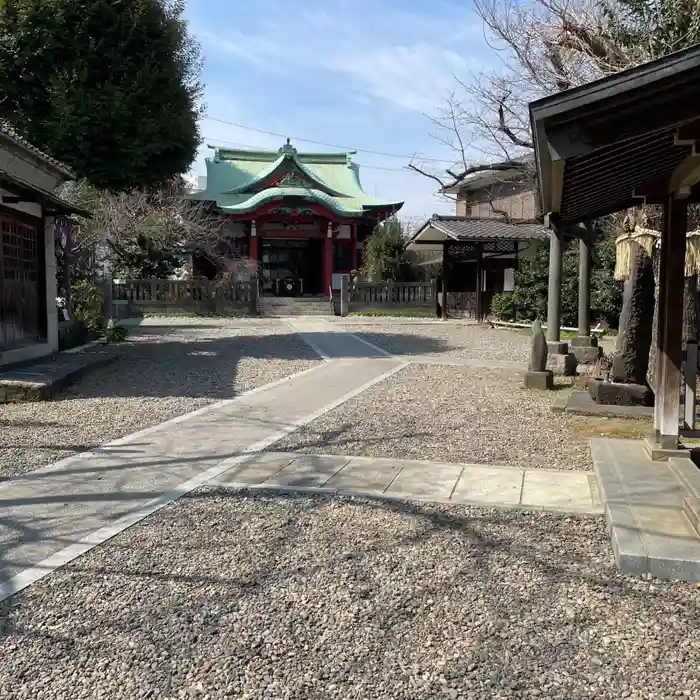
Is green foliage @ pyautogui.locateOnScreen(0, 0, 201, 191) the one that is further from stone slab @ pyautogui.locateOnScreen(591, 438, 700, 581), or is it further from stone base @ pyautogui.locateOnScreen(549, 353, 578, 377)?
stone slab @ pyautogui.locateOnScreen(591, 438, 700, 581)

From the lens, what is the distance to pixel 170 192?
88.2 feet

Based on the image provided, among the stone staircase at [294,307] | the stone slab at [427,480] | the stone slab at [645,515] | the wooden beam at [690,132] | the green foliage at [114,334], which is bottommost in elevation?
the stone slab at [427,480]

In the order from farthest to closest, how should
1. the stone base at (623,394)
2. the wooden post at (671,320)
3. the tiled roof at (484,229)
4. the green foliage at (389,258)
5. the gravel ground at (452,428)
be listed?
the green foliage at (389,258) → the tiled roof at (484,229) → the stone base at (623,394) → the gravel ground at (452,428) → the wooden post at (671,320)

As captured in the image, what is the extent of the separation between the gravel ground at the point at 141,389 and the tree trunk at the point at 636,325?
484 cm

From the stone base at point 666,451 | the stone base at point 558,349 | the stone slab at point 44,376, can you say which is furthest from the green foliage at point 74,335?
the stone base at point 666,451

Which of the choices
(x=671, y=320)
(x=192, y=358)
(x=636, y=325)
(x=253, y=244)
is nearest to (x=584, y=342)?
(x=636, y=325)

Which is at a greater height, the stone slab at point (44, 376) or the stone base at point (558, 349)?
the stone base at point (558, 349)

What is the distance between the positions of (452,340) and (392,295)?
1113 centimetres

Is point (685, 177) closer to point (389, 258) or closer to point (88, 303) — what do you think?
point (88, 303)

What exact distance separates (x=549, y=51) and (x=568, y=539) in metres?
12.0

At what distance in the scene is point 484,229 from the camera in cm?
2322

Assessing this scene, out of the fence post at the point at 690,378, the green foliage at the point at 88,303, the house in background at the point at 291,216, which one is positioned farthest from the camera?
the house in background at the point at 291,216

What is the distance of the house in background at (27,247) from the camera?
405 inches

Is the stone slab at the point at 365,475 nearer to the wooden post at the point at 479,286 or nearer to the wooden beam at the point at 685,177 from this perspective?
the wooden beam at the point at 685,177
